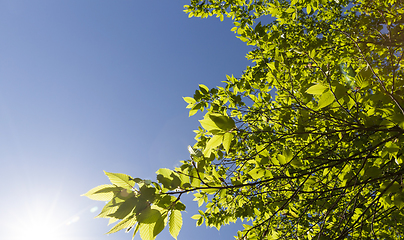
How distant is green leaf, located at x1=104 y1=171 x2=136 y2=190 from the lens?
107cm

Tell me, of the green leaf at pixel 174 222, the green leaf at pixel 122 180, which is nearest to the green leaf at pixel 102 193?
the green leaf at pixel 122 180

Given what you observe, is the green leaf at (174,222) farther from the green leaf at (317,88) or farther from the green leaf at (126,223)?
the green leaf at (317,88)

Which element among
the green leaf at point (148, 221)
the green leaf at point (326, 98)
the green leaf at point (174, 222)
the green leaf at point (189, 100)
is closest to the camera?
the green leaf at point (148, 221)

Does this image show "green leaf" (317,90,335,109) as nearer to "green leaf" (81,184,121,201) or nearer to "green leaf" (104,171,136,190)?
"green leaf" (104,171,136,190)

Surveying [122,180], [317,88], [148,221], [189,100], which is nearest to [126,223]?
[148,221]

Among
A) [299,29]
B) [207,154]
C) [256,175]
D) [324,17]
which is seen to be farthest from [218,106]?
[324,17]

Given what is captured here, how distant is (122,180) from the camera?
108cm

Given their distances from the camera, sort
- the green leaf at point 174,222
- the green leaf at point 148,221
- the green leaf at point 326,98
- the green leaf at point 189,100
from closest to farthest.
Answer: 1. the green leaf at point 148,221
2. the green leaf at point 174,222
3. the green leaf at point 326,98
4. the green leaf at point 189,100

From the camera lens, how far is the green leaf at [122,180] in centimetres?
107

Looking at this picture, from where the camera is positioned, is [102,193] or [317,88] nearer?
[102,193]

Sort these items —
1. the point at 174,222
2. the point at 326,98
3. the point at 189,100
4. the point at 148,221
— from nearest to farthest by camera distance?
the point at 148,221 → the point at 174,222 → the point at 326,98 → the point at 189,100

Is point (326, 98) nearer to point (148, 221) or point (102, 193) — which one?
point (148, 221)

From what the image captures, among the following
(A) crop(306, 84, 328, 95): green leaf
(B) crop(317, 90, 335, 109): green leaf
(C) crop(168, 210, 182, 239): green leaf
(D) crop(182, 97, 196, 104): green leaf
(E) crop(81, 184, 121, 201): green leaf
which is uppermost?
(D) crop(182, 97, 196, 104): green leaf

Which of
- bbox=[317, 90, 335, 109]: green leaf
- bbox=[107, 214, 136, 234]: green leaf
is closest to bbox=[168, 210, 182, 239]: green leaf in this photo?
bbox=[107, 214, 136, 234]: green leaf
